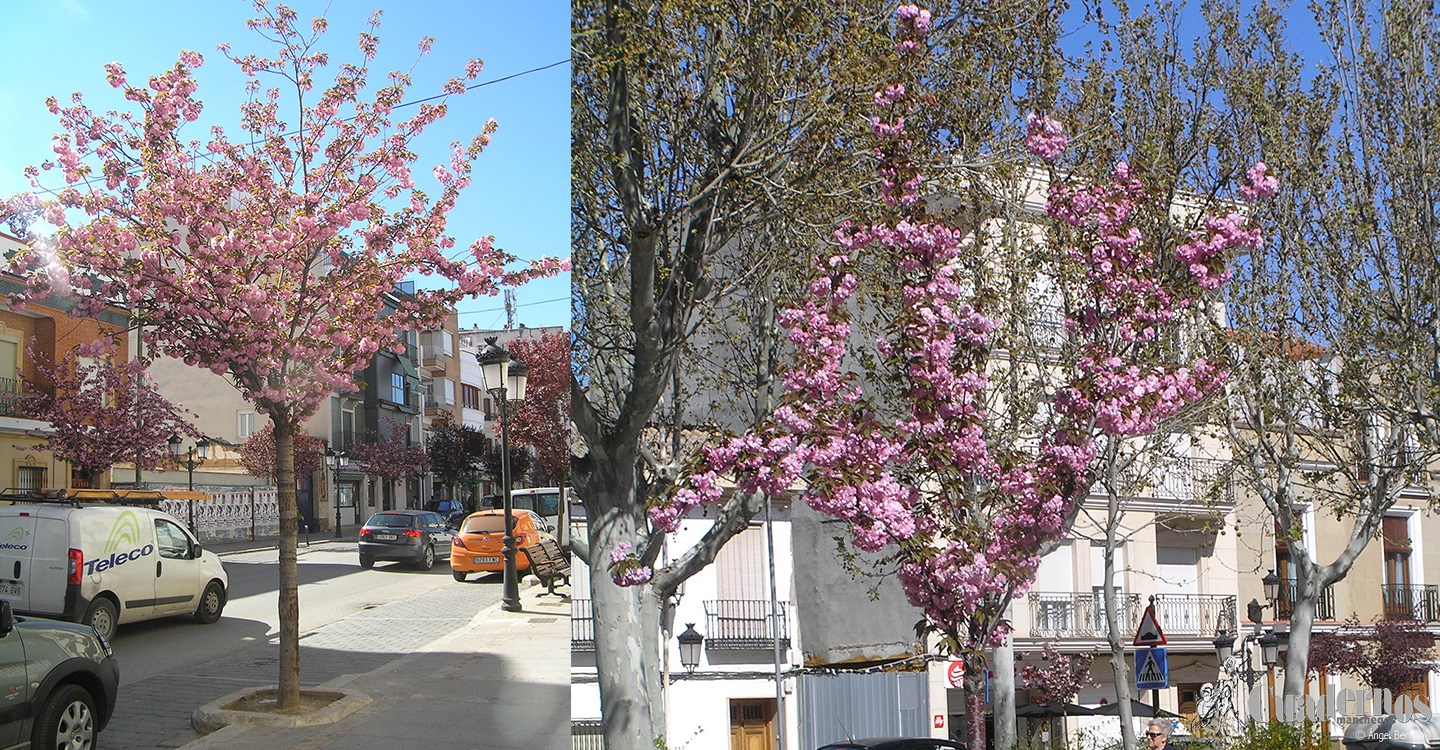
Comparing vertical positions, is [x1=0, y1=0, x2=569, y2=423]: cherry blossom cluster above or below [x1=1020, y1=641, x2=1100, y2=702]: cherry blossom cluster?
above

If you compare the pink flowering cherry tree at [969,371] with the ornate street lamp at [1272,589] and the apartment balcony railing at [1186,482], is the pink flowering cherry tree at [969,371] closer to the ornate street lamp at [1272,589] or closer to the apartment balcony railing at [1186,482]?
the apartment balcony railing at [1186,482]

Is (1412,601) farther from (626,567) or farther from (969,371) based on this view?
(626,567)

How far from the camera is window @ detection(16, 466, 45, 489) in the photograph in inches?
61.1

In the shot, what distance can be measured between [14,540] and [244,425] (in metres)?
0.37

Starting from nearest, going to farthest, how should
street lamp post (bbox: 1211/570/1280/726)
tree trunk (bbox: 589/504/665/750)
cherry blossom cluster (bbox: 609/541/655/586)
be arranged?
1. tree trunk (bbox: 589/504/665/750)
2. cherry blossom cluster (bbox: 609/541/655/586)
3. street lamp post (bbox: 1211/570/1280/726)

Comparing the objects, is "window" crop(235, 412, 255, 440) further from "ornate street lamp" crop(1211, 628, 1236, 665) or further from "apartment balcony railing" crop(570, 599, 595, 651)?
"ornate street lamp" crop(1211, 628, 1236, 665)

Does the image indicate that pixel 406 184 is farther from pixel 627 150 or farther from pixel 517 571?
pixel 627 150

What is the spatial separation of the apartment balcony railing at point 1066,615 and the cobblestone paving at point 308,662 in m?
14.4

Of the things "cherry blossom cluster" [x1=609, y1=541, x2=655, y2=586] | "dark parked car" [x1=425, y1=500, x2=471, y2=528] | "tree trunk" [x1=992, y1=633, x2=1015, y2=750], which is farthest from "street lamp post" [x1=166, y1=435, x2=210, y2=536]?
"tree trunk" [x1=992, y1=633, x2=1015, y2=750]

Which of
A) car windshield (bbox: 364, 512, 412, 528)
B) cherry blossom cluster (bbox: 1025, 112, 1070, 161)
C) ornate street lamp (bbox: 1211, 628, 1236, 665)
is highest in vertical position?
cherry blossom cluster (bbox: 1025, 112, 1070, 161)

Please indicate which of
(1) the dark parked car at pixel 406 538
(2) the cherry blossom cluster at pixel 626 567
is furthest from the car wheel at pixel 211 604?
(2) the cherry blossom cluster at pixel 626 567

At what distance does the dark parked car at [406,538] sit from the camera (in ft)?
6.09

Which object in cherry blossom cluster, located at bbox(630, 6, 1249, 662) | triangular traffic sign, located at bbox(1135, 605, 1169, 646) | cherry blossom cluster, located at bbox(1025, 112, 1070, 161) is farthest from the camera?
triangular traffic sign, located at bbox(1135, 605, 1169, 646)

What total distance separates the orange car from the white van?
43cm
